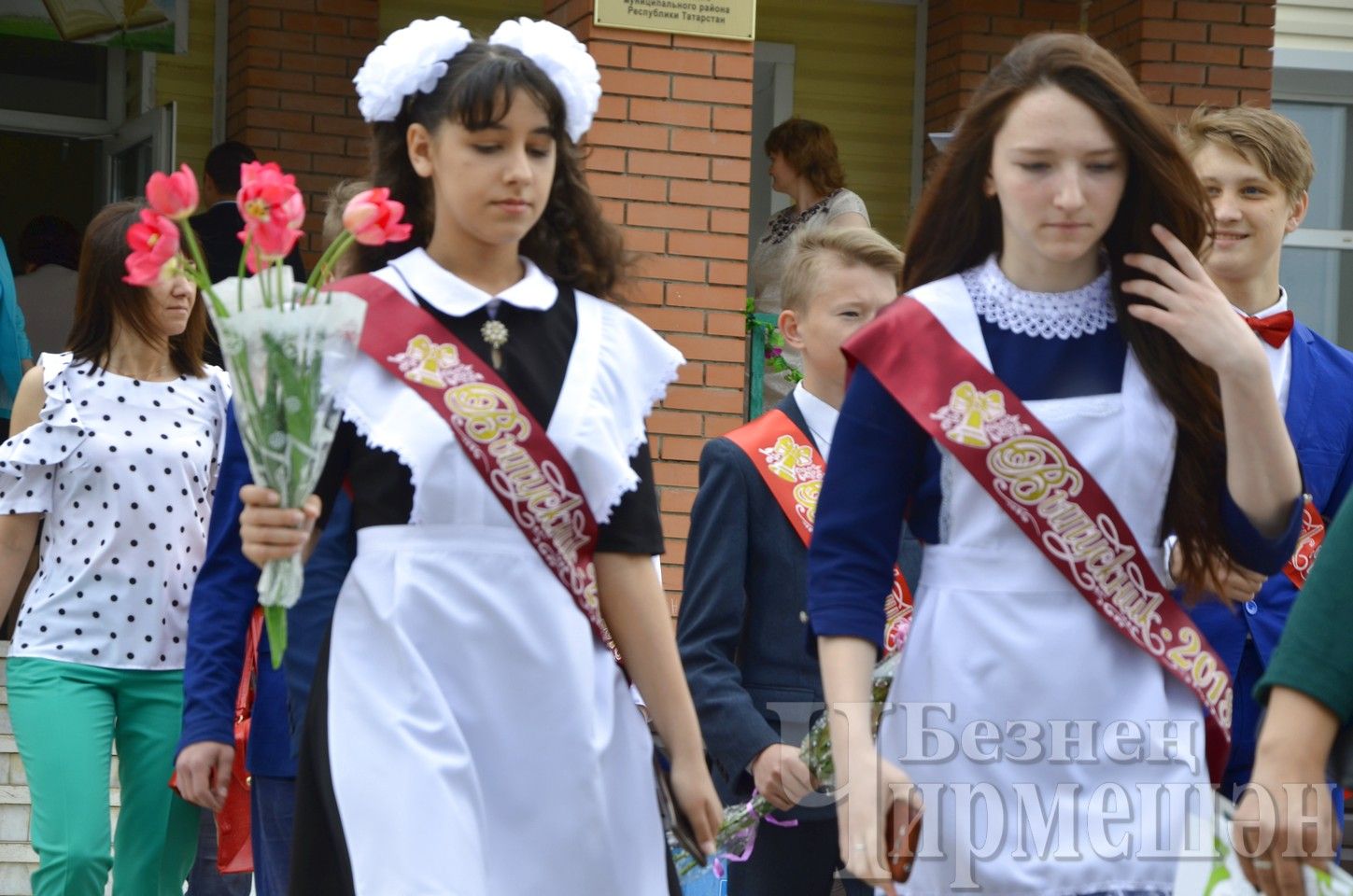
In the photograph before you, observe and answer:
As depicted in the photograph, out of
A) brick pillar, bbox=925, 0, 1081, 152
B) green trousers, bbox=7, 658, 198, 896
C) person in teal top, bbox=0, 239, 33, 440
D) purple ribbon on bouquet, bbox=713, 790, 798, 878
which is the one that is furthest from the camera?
brick pillar, bbox=925, 0, 1081, 152

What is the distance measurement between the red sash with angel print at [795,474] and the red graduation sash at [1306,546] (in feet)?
2.68

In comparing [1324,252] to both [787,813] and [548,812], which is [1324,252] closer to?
[787,813]

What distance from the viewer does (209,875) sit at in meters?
6.46

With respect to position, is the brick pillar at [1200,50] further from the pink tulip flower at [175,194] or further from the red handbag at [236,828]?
the pink tulip flower at [175,194]

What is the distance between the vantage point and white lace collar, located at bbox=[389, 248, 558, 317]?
3.76 m

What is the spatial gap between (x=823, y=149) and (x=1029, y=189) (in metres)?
6.96

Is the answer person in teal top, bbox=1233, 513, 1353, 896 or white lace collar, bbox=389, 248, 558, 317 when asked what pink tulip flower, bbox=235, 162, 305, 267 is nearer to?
white lace collar, bbox=389, 248, 558, 317

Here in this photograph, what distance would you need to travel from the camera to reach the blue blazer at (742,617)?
189 inches

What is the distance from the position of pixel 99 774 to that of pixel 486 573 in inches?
100.0

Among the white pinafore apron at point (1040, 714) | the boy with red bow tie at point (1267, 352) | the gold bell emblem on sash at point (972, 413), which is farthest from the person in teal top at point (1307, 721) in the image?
the boy with red bow tie at point (1267, 352)

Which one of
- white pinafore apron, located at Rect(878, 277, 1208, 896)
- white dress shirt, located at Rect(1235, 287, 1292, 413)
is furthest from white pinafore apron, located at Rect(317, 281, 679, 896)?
white dress shirt, located at Rect(1235, 287, 1292, 413)

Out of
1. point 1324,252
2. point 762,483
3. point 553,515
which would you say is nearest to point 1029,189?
point 553,515

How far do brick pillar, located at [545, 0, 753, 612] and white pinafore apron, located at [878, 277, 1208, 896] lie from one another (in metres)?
5.46

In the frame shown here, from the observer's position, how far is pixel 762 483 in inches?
194
